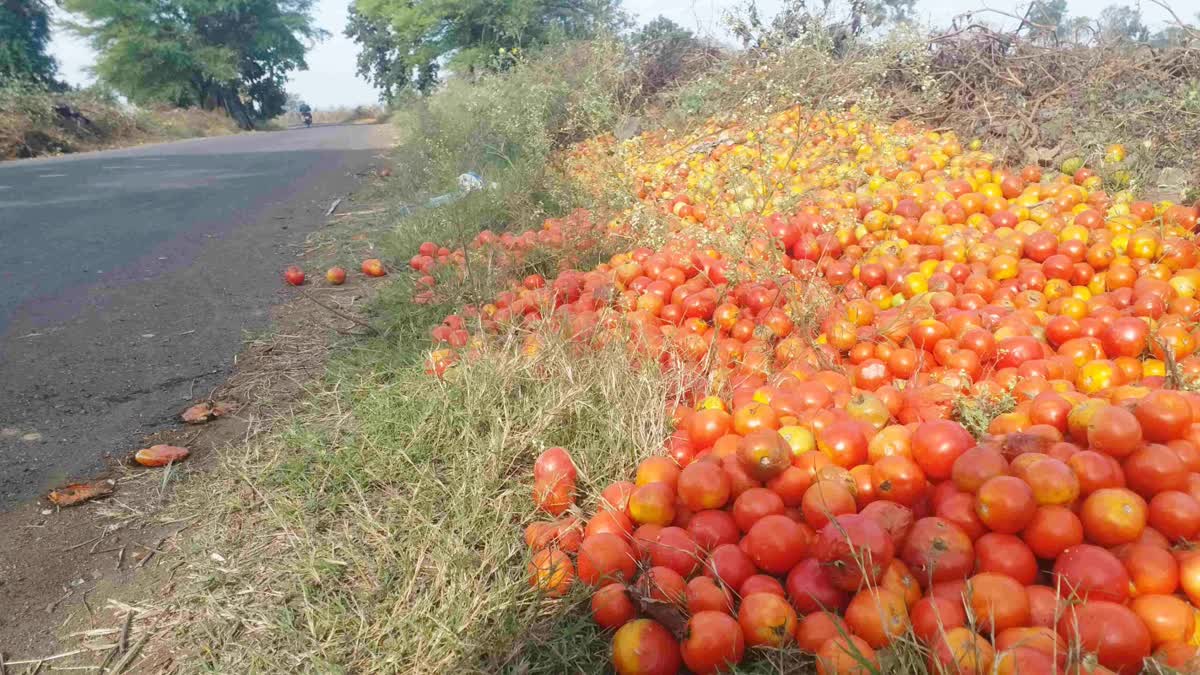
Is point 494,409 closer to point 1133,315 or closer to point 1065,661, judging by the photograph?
point 1065,661

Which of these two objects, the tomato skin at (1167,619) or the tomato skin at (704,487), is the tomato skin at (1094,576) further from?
the tomato skin at (704,487)

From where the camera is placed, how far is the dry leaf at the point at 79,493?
2432mm

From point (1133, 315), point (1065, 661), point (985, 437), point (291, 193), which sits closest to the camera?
point (1065, 661)

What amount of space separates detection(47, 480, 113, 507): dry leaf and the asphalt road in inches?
4.6

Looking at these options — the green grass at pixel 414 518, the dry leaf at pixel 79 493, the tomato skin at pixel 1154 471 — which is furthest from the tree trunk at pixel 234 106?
the tomato skin at pixel 1154 471

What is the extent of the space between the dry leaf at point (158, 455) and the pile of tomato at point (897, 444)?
1068 mm

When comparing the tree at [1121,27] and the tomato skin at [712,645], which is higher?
the tree at [1121,27]

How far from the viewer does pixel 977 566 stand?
67.1 inches

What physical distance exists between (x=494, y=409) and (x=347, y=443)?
0.60 meters

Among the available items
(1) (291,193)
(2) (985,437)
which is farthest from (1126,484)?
(1) (291,193)

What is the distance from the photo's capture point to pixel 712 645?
159 centimetres

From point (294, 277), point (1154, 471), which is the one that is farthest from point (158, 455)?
point (1154, 471)

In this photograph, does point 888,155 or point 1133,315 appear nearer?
point 1133,315

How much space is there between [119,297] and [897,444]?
4.92m
